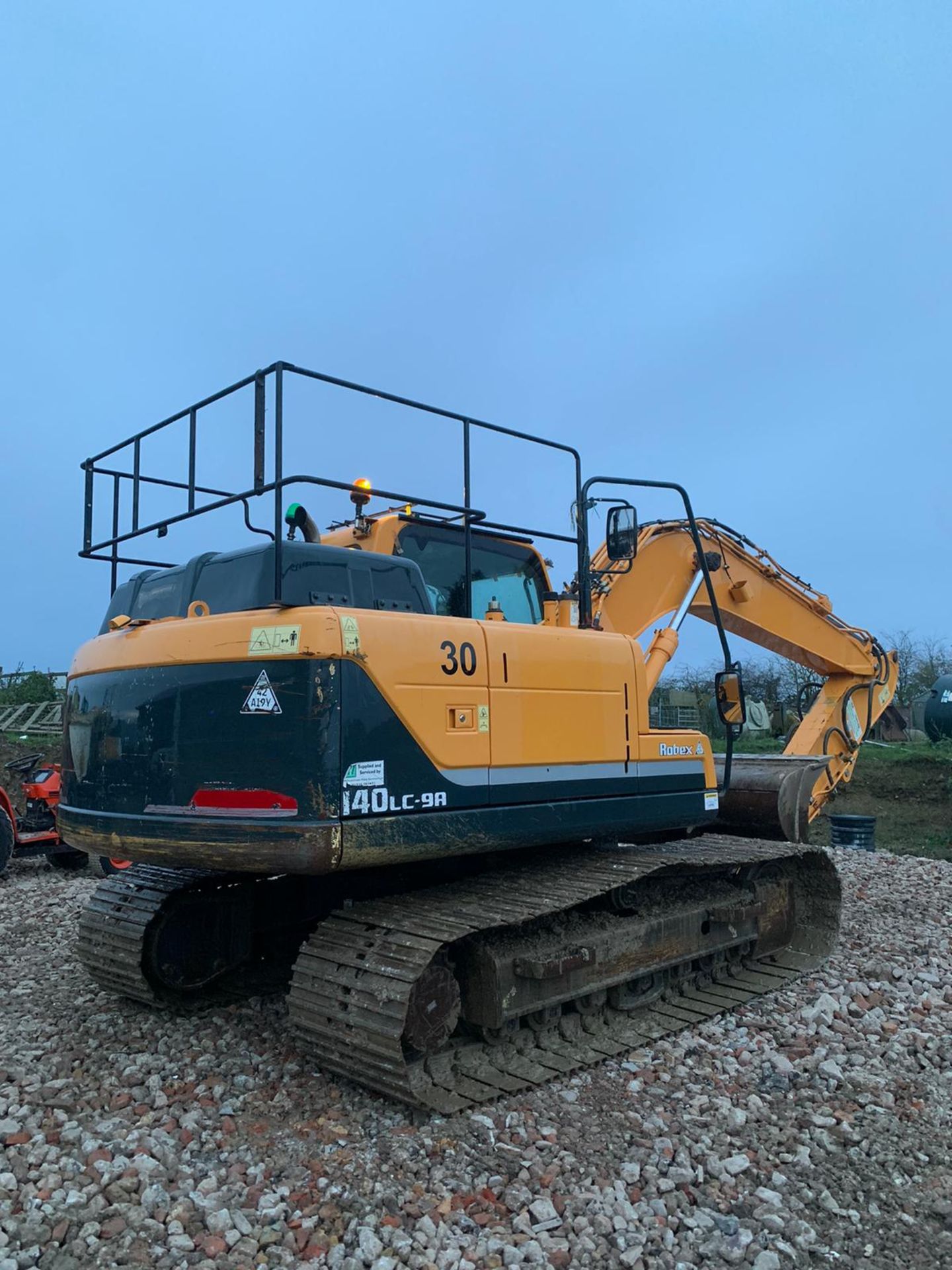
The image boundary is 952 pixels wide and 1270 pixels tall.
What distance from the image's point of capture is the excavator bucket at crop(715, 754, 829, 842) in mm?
7969

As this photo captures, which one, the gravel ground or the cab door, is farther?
the cab door

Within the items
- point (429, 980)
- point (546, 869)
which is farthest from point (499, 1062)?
point (546, 869)

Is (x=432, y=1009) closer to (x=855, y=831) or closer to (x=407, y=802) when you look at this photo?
(x=407, y=802)

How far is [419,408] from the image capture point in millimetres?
4988

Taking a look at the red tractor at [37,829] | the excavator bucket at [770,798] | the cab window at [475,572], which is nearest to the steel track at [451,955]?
the cab window at [475,572]

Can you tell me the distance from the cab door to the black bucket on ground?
7794 mm

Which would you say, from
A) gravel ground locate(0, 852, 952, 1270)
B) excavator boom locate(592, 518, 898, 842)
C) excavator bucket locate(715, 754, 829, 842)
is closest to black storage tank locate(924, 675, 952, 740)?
excavator boom locate(592, 518, 898, 842)

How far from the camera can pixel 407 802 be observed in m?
4.38

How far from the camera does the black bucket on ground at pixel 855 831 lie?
12.2 meters

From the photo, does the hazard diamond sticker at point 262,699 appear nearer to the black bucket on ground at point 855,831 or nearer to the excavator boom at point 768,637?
the excavator boom at point 768,637

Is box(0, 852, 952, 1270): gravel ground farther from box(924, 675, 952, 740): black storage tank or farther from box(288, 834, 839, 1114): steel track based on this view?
box(924, 675, 952, 740): black storage tank

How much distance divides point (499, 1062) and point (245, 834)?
1735 millimetres

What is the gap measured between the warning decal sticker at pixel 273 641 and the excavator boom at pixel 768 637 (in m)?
2.36

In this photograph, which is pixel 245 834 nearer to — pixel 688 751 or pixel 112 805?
pixel 112 805
